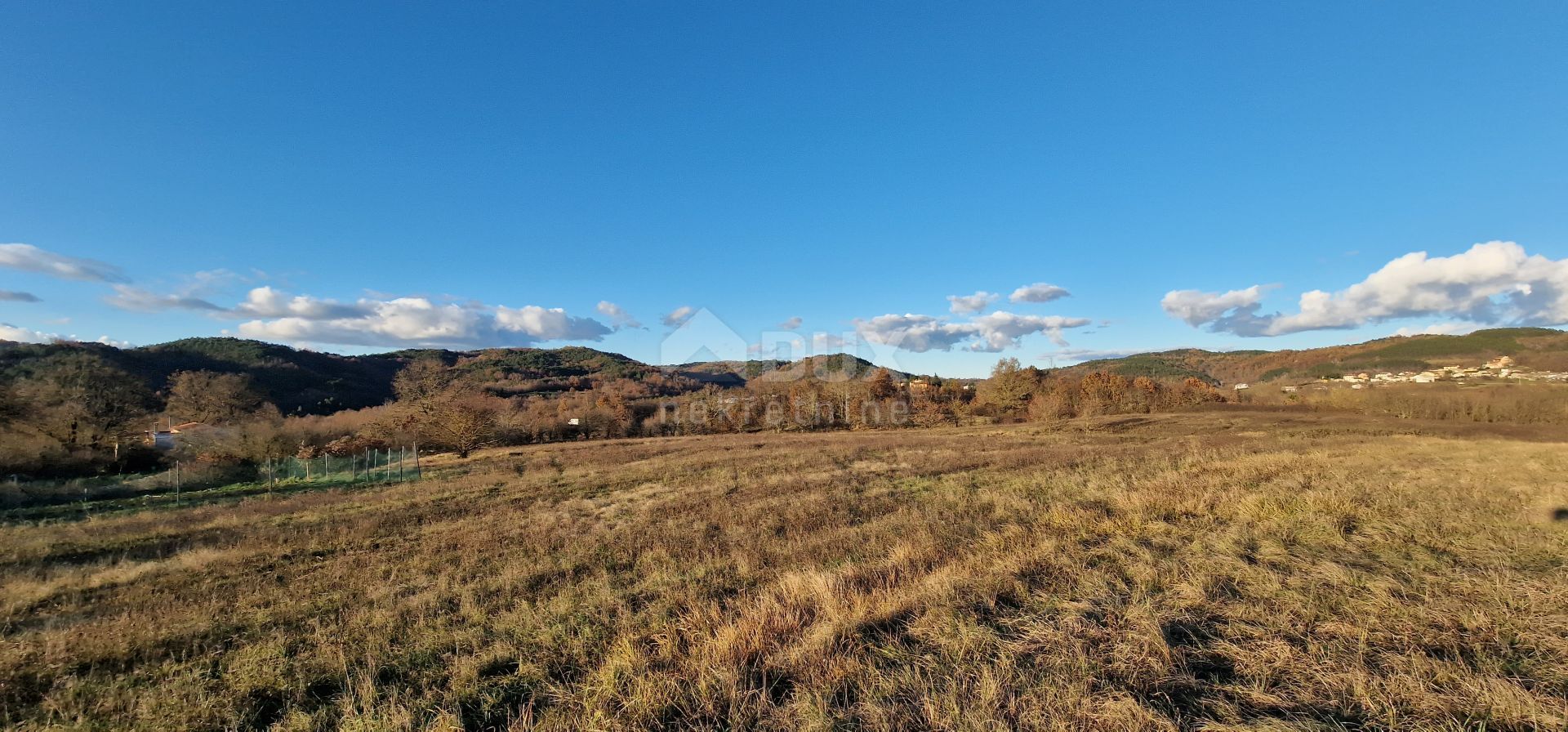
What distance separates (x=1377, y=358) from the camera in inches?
2982

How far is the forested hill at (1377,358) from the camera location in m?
60.6

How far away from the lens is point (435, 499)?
16672mm

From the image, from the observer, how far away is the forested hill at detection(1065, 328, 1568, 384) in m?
60.6

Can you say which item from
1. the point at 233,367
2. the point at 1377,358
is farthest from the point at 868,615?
the point at 1377,358

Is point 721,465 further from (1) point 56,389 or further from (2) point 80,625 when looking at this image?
(1) point 56,389

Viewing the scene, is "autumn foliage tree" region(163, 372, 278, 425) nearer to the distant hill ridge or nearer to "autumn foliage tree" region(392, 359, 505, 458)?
the distant hill ridge

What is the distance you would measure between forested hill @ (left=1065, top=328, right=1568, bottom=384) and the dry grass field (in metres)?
65.5

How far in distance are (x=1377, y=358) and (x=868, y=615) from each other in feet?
370

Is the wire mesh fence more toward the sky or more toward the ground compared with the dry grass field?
more toward the ground

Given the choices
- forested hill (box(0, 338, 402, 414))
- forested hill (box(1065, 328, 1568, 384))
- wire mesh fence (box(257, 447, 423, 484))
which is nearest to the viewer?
wire mesh fence (box(257, 447, 423, 484))

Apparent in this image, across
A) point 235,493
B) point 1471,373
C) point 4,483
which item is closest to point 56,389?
point 4,483

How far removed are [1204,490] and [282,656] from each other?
41.5ft

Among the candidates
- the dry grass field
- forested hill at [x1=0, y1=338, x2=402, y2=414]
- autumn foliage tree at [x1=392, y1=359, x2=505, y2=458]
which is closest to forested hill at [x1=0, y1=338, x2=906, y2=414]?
forested hill at [x1=0, y1=338, x2=402, y2=414]

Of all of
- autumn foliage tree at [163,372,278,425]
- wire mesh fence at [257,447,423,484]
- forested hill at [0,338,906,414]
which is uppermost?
forested hill at [0,338,906,414]
